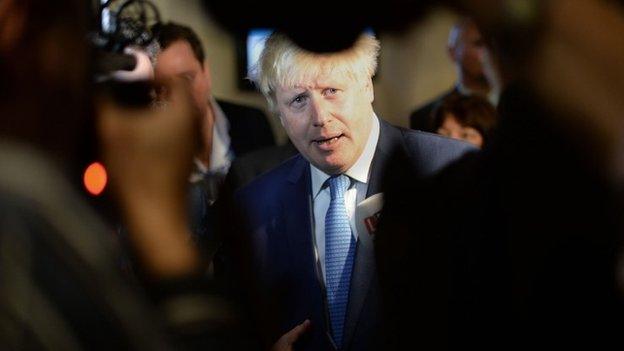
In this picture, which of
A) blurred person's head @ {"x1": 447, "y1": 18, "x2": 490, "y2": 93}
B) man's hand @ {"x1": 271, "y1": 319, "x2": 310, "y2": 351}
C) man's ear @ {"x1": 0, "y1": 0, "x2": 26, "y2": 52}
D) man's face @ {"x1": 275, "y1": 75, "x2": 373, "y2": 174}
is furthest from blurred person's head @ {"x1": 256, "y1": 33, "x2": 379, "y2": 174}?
man's ear @ {"x1": 0, "y1": 0, "x2": 26, "y2": 52}

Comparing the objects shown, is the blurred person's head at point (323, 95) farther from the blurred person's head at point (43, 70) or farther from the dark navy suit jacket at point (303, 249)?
the blurred person's head at point (43, 70)

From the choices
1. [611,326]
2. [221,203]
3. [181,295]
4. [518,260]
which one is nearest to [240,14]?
[221,203]

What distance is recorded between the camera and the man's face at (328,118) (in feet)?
4.62

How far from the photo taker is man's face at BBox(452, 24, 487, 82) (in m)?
1.36

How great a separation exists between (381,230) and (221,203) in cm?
25

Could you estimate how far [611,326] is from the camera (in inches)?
51.4

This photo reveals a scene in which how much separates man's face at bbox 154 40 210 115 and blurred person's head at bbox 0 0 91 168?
116 millimetres

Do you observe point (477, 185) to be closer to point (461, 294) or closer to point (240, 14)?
point (461, 294)

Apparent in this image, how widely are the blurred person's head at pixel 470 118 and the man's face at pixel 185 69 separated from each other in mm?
347

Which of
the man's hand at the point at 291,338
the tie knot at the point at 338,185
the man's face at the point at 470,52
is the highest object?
the man's face at the point at 470,52

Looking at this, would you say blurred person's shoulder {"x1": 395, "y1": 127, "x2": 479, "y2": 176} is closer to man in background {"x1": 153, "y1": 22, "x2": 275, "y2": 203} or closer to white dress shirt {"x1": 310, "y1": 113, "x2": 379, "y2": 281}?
white dress shirt {"x1": 310, "y1": 113, "x2": 379, "y2": 281}

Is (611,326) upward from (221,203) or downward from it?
downward

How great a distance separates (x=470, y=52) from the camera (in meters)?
1.39

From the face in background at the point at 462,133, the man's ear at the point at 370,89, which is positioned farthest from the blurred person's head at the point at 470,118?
the man's ear at the point at 370,89
